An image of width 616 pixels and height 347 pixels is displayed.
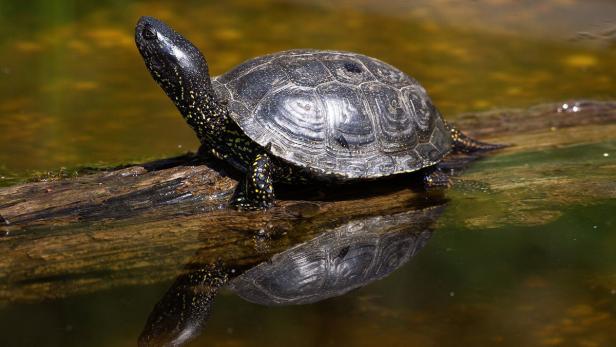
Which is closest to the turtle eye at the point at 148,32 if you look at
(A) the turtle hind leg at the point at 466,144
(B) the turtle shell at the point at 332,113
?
(B) the turtle shell at the point at 332,113

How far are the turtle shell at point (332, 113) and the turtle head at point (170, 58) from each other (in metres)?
0.17

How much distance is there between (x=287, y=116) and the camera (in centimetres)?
511

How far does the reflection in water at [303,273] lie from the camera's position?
380 cm

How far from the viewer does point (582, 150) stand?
625cm

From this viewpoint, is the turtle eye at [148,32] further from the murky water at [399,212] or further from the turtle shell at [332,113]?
the murky water at [399,212]

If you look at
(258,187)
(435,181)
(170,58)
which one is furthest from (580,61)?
(170,58)

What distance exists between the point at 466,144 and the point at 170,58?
245 centimetres

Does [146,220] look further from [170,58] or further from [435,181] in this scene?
[435,181]

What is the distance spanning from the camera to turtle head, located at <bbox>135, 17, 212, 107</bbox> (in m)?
5.14

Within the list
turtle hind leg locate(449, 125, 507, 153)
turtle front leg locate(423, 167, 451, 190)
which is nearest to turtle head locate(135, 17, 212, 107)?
turtle front leg locate(423, 167, 451, 190)

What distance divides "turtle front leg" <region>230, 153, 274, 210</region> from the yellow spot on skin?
5378 mm

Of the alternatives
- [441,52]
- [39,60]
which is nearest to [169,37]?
[39,60]

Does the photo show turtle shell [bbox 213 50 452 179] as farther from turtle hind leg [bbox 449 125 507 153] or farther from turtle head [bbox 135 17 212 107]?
turtle hind leg [bbox 449 125 507 153]

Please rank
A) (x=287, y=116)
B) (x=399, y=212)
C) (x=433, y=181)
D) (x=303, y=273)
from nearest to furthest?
(x=303, y=273), (x=287, y=116), (x=399, y=212), (x=433, y=181)
